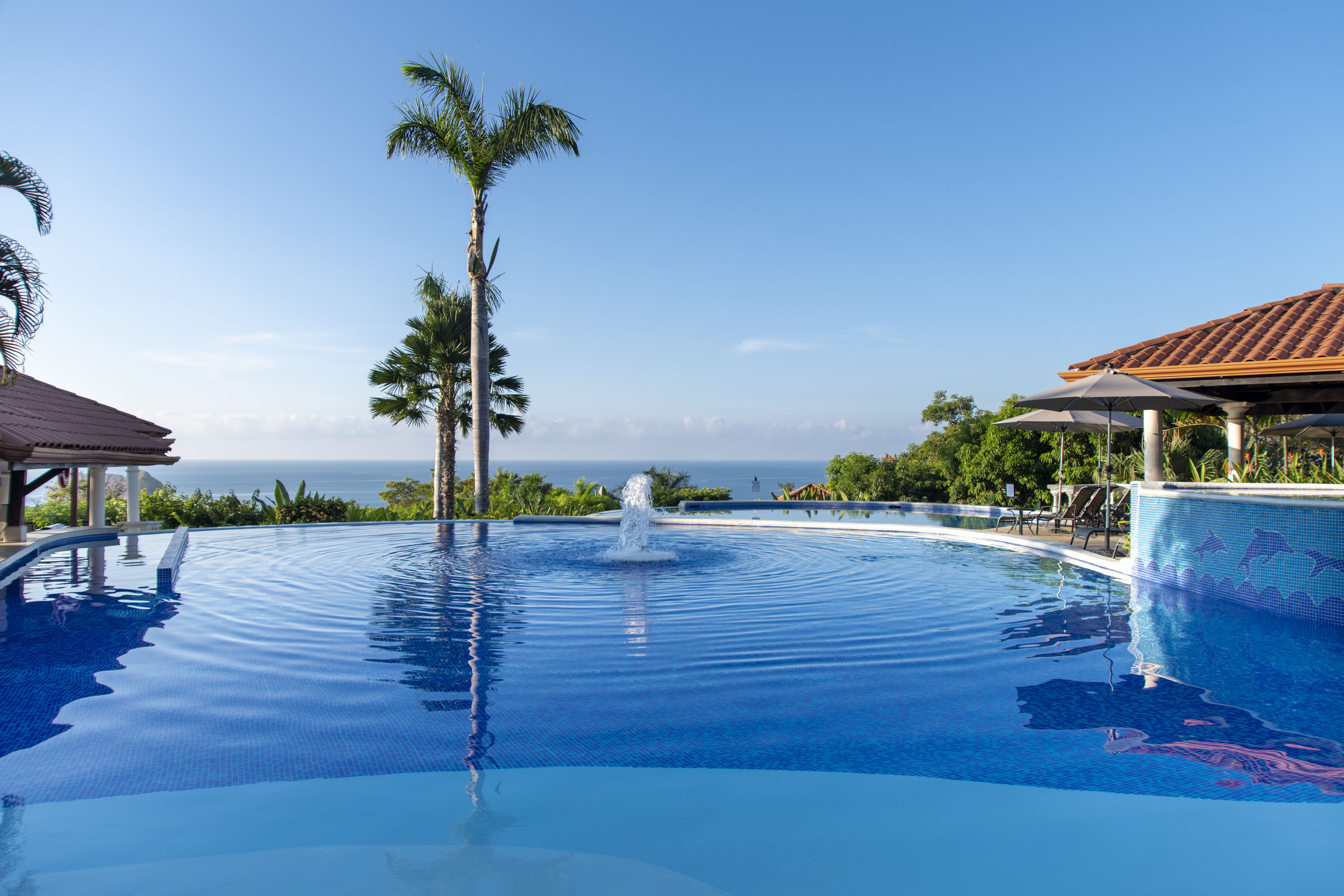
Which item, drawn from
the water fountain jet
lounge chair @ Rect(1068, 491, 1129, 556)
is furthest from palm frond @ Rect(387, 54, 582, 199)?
lounge chair @ Rect(1068, 491, 1129, 556)

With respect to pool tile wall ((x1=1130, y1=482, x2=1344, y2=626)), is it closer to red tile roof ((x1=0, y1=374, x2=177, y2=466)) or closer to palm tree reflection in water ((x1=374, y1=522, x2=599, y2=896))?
palm tree reflection in water ((x1=374, y1=522, x2=599, y2=896))

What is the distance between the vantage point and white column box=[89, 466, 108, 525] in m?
13.9

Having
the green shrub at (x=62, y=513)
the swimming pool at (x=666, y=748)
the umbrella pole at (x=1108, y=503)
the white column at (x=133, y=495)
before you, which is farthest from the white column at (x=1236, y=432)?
the green shrub at (x=62, y=513)

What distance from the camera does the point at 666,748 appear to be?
3635 mm

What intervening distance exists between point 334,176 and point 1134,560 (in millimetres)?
21696

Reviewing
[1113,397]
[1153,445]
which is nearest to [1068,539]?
[1153,445]

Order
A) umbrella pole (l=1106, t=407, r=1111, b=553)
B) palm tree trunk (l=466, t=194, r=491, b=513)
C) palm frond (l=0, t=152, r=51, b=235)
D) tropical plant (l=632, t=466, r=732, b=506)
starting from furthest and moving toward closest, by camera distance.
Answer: tropical plant (l=632, t=466, r=732, b=506) → palm tree trunk (l=466, t=194, r=491, b=513) → umbrella pole (l=1106, t=407, r=1111, b=553) → palm frond (l=0, t=152, r=51, b=235)

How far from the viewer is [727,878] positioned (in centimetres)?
252

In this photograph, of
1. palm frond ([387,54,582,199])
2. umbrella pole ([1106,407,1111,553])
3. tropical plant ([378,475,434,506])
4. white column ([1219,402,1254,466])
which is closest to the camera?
umbrella pole ([1106,407,1111,553])

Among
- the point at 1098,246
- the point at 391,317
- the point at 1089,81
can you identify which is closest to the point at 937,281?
the point at 1098,246

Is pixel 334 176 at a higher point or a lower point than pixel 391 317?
higher

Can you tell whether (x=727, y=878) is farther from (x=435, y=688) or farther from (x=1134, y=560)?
(x=1134, y=560)

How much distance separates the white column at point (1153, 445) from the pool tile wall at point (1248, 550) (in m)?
2.05

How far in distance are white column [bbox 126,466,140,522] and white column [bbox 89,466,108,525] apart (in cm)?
57
